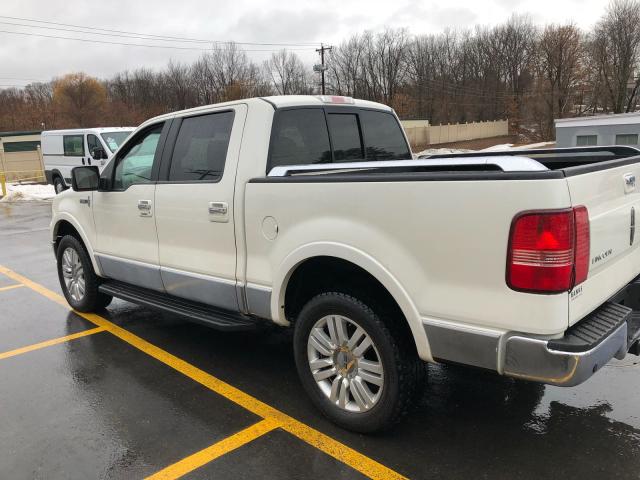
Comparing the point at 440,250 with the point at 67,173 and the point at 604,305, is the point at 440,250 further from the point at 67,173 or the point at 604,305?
the point at 67,173

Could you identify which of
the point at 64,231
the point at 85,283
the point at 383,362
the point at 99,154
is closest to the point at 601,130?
the point at 99,154

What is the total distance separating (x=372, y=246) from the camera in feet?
9.21

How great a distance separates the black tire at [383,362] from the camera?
2857 millimetres

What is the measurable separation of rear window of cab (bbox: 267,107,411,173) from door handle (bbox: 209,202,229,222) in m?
0.41

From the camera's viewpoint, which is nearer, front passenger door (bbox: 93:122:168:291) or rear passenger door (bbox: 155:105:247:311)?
rear passenger door (bbox: 155:105:247:311)

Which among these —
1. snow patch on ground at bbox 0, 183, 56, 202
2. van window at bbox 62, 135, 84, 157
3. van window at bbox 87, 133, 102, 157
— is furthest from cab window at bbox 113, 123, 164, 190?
snow patch on ground at bbox 0, 183, 56, 202

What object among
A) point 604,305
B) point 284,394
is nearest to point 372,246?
point 604,305

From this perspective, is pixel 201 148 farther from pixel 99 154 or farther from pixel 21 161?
pixel 21 161

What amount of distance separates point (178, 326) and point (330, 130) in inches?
101

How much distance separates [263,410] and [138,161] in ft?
7.89

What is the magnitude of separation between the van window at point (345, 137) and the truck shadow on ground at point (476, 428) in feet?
5.52

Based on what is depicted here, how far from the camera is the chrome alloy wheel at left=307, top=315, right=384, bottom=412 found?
3013 millimetres

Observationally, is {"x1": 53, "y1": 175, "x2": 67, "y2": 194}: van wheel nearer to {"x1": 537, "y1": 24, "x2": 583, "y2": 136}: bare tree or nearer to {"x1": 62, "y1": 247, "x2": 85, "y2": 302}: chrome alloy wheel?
{"x1": 62, "y1": 247, "x2": 85, "y2": 302}: chrome alloy wheel

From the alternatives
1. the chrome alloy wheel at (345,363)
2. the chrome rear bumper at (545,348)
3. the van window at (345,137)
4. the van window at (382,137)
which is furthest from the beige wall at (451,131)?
the chrome rear bumper at (545,348)
